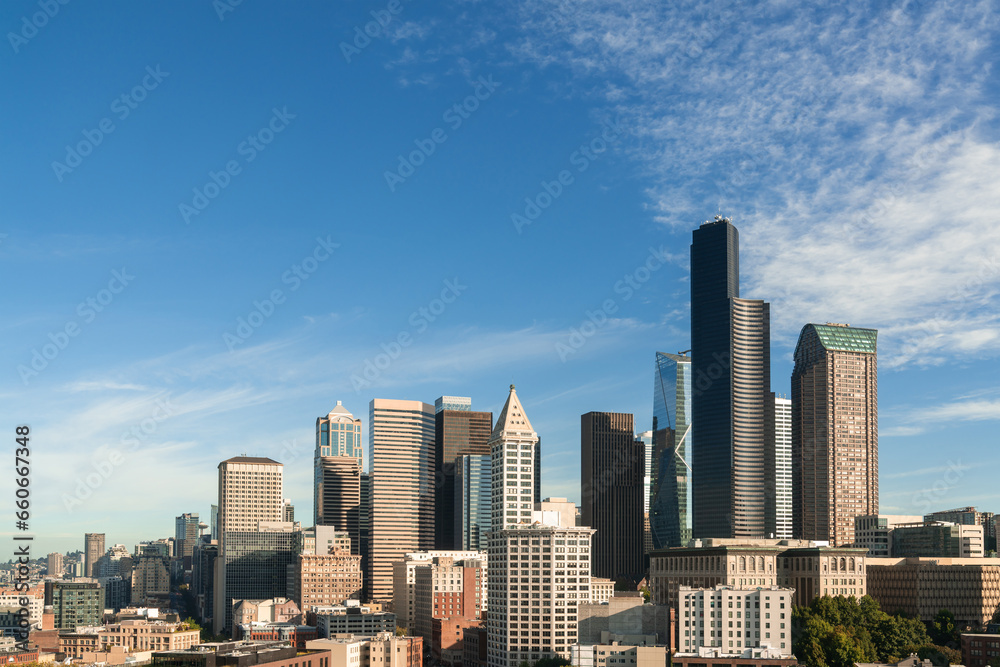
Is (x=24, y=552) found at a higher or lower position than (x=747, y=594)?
higher

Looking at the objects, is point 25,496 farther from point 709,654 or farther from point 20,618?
point 709,654

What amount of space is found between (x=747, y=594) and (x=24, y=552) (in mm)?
124242

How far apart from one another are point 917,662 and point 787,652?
22160 millimetres

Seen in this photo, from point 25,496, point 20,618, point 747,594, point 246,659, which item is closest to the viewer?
point 25,496

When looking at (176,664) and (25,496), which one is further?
(176,664)

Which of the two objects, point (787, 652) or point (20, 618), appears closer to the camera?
point (20, 618)

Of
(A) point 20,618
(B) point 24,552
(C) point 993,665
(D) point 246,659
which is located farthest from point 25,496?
(C) point 993,665

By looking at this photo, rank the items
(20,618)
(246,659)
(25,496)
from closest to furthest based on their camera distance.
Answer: (25,496) → (20,618) → (246,659)

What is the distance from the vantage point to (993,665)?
19412 centimetres

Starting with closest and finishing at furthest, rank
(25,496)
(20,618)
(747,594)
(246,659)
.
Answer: (25,496) → (20,618) → (246,659) → (747,594)

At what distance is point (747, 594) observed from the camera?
656ft

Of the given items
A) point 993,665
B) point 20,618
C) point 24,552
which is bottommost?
point 993,665

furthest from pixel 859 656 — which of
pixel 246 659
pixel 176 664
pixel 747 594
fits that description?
pixel 176 664

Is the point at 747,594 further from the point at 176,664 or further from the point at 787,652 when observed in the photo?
the point at 176,664
